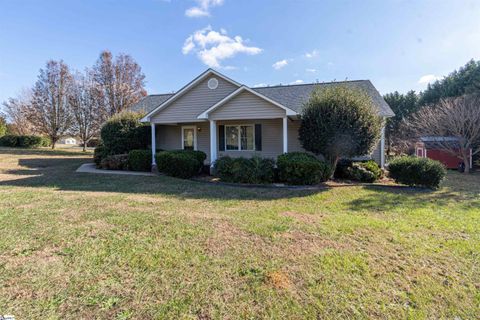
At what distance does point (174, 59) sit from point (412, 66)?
1801 cm

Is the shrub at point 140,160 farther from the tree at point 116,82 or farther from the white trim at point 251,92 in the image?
the tree at point 116,82

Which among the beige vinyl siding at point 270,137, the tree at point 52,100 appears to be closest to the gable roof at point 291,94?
the beige vinyl siding at point 270,137

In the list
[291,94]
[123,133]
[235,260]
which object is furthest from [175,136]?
[235,260]

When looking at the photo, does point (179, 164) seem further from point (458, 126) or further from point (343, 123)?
point (458, 126)

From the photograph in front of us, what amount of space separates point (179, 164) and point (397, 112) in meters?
26.3

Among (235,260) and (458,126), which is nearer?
(235,260)

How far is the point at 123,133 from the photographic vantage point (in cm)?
1484

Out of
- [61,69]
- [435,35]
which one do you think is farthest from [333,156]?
[61,69]

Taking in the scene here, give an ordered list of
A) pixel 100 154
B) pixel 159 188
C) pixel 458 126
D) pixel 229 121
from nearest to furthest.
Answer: pixel 159 188
pixel 229 121
pixel 458 126
pixel 100 154

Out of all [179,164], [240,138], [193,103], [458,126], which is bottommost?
[179,164]

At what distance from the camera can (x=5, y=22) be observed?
11797 mm

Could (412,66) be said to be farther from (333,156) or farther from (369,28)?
(333,156)

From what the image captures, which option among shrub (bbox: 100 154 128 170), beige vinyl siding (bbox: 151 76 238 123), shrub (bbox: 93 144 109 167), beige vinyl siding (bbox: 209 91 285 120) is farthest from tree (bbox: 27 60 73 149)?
beige vinyl siding (bbox: 209 91 285 120)

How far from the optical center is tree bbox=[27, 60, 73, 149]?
1011 inches
